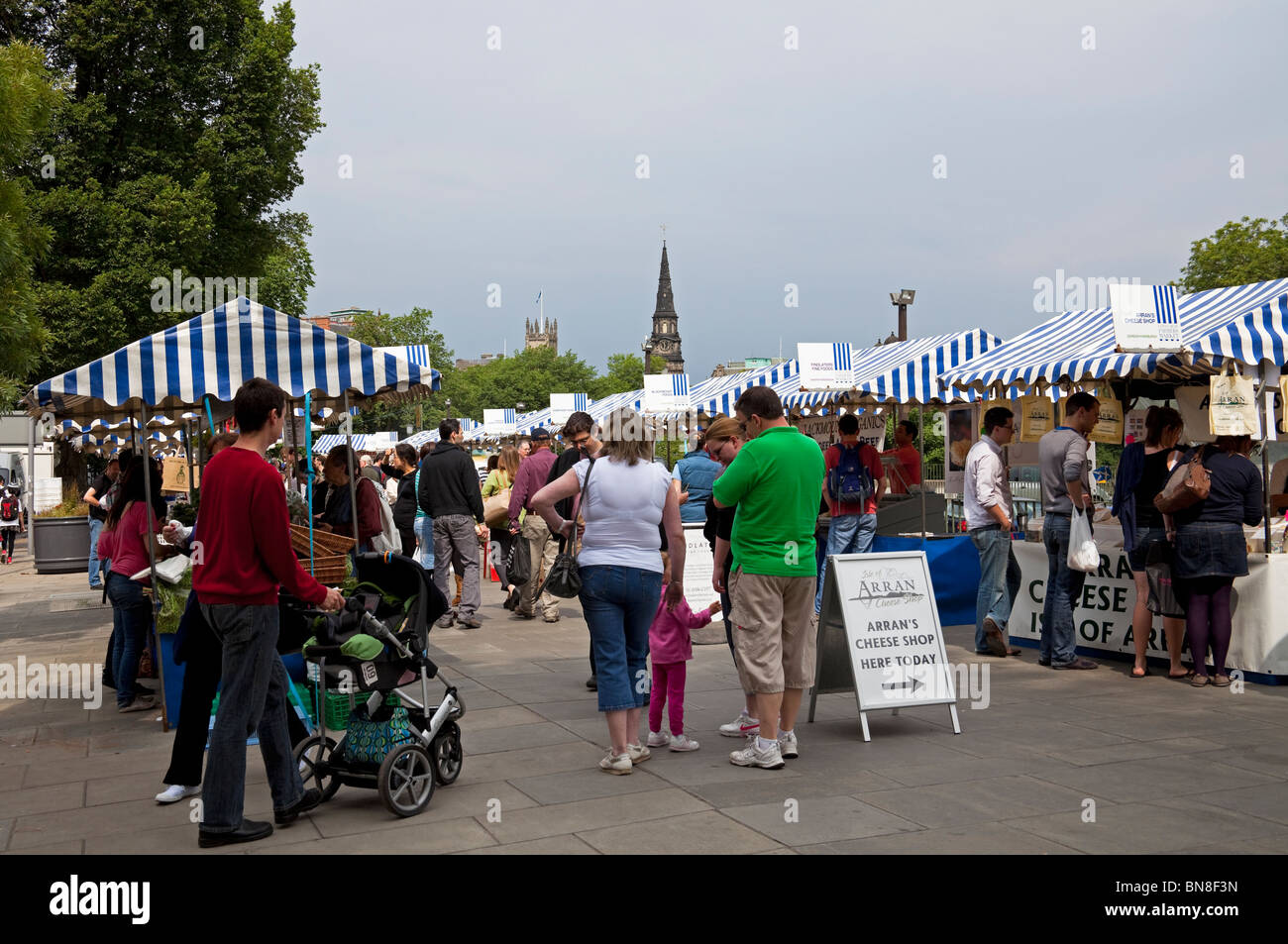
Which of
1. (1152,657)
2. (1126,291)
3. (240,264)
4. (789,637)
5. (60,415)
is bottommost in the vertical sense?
(1152,657)

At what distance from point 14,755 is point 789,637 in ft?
15.2

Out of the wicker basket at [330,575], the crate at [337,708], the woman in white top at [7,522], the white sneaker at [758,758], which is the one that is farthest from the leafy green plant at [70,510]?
the white sneaker at [758,758]

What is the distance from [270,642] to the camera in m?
5.05

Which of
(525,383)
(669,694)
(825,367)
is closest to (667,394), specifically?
(825,367)

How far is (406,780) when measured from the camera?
5320 mm

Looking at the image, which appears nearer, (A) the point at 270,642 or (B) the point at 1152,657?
(A) the point at 270,642

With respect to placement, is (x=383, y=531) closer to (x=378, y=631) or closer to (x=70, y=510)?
(x=378, y=631)

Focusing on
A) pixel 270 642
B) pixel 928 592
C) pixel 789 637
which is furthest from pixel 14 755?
pixel 928 592

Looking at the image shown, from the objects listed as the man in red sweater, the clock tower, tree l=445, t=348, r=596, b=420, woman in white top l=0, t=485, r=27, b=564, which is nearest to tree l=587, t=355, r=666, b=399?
tree l=445, t=348, r=596, b=420

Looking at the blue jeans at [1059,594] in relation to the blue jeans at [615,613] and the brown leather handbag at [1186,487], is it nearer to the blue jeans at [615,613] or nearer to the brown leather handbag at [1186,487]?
the brown leather handbag at [1186,487]

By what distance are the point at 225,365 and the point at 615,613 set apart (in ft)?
10.0
